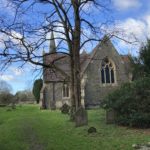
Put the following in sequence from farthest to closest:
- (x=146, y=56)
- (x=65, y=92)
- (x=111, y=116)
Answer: (x=65, y=92) → (x=146, y=56) → (x=111, y=116)

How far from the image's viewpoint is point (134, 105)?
19.8 meters

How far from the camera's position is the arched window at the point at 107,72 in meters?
52.8

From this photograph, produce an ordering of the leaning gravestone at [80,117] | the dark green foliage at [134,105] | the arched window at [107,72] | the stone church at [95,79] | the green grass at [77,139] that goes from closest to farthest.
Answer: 1. the green grass at [77,139]
2. the dark green foliage at [134,105]
3. the leaning gravestone at [80,117]
4. the stone church at [95,79]
5. the arched window at [107,72]

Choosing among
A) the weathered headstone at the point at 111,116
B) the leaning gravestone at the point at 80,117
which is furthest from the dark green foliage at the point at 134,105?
the leaning gravestone at the point at 80,117

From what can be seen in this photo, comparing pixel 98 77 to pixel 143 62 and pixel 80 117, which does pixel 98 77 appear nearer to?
pixel 143 62

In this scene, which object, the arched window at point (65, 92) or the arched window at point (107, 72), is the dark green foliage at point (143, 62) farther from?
the arched window at point (65, 92)

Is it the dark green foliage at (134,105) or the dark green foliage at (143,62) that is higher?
the dark green foliage at (143,62)

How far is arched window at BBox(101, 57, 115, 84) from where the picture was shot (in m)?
52.8

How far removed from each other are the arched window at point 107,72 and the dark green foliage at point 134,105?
3126cm

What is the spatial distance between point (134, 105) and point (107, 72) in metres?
33.3

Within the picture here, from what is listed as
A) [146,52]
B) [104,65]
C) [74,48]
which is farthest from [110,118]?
[104,65]

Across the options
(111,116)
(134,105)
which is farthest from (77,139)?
(111,116)

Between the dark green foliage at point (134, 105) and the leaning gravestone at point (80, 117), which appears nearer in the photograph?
the dark green foliage at point (134, 105)

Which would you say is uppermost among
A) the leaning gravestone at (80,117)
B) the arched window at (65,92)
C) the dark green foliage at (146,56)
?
the dark green foliage at (146,56)
